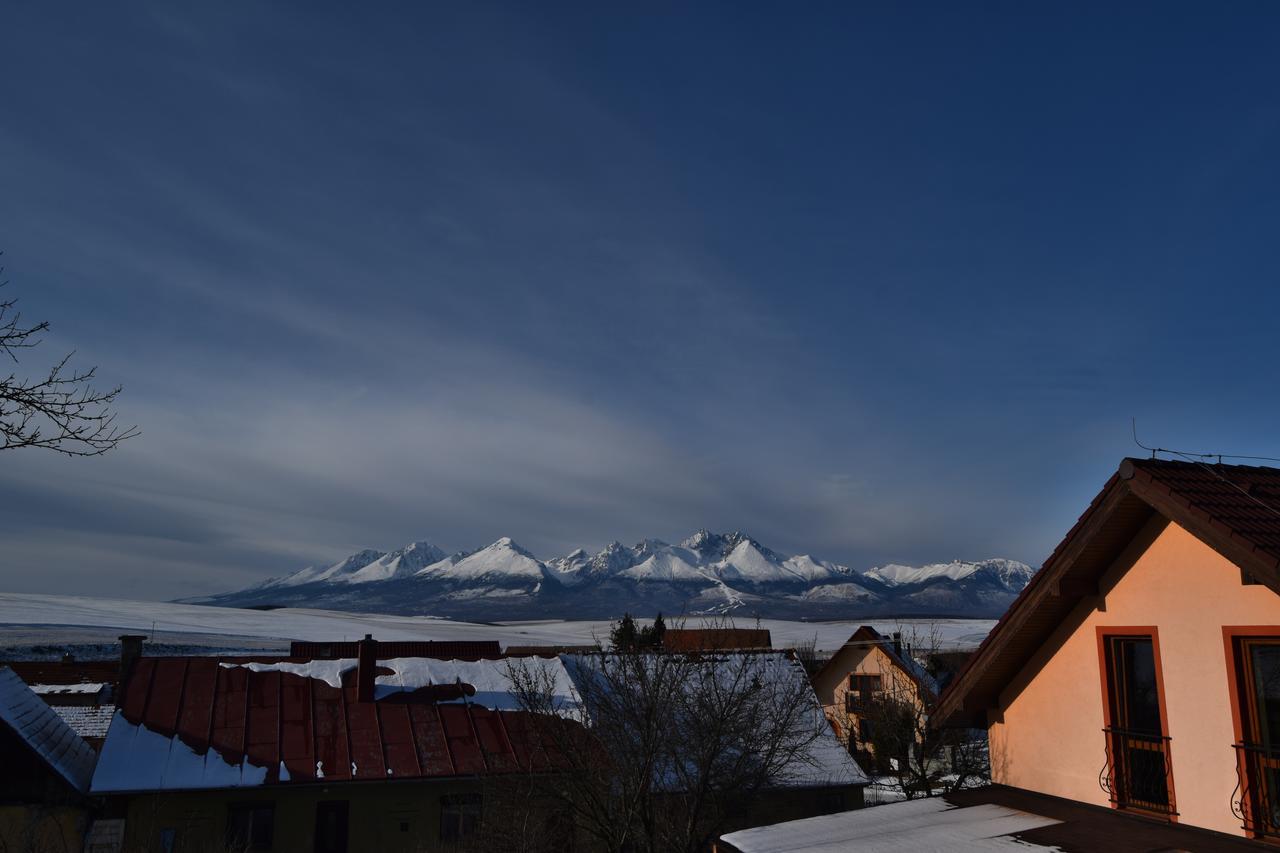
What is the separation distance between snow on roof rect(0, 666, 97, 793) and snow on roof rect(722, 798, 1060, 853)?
20115 millimetres

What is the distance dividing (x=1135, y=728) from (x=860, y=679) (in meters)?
45.3

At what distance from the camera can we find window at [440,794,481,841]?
2419 cm

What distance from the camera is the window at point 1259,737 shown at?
7684mm

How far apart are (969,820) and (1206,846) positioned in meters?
2.33

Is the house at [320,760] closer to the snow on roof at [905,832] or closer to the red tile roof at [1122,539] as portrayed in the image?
the snow on roof at [905,832]

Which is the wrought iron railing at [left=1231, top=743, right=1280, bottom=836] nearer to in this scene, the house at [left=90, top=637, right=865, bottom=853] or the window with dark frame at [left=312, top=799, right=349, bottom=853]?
the house at [left=90, top=637, right=865, bottom=853]

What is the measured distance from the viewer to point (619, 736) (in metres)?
17.7

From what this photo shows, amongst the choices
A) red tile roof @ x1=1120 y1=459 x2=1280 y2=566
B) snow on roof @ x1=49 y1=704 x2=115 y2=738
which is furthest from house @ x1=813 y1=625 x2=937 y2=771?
red tile roof @ x1=1120 y1=459 x2=1280 y2=566

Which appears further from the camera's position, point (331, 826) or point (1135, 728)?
point (331, 826)

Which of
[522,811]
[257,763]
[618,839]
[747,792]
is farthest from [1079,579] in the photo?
[257,763]

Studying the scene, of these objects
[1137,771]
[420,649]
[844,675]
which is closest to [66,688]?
[420,649]

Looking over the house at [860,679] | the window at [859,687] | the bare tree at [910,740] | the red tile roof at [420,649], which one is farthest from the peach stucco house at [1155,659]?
the window at [859,687]

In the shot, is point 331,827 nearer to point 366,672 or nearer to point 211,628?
point 366,672

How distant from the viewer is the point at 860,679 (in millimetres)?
51938
